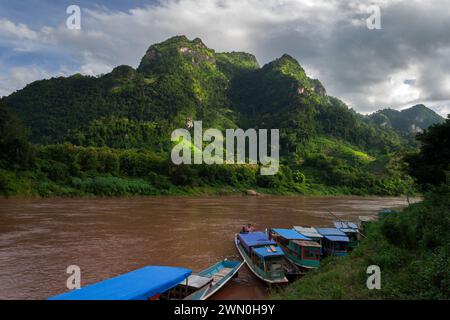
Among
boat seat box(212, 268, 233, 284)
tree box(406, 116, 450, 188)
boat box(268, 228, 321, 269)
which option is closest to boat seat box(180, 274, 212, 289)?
boat seat box(212, 268, 233, 284)

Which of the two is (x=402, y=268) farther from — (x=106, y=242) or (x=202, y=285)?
(x=106, y=242)

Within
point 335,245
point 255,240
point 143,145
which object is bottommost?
point 335,245

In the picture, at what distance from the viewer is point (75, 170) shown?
232 feet

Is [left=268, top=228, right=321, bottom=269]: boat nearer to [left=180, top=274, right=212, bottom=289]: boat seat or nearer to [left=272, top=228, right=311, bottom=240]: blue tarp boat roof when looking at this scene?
[left=272, top=228, right=311, bottom=240]: blue tarp boat roof

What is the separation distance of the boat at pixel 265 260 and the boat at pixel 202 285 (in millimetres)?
1398

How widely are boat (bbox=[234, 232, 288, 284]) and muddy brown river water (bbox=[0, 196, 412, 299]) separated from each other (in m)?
0.75

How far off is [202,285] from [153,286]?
4.55 metres

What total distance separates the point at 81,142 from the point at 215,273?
98.1m

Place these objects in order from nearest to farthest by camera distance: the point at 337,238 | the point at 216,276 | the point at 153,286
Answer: the point at 153,286, the point at 216,276, the point at 337,238

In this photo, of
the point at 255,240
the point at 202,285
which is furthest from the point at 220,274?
the point at 255,240

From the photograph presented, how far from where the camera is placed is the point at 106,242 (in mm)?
28984

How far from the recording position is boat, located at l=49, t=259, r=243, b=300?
11391 mm
